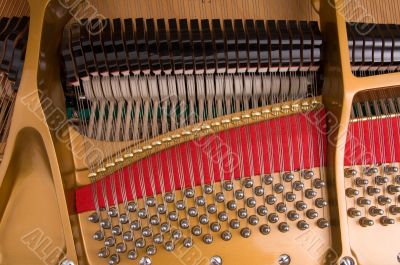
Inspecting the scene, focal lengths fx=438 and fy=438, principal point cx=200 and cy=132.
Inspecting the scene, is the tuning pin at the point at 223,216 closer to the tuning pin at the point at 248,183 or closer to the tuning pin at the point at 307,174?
the tuning pin at the point at 248,183

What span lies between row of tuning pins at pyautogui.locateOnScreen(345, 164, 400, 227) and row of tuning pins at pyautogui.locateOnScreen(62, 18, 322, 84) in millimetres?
474

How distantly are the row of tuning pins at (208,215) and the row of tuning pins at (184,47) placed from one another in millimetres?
427

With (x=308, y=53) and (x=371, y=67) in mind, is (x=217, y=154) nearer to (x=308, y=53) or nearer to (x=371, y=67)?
(x=308, y=53)

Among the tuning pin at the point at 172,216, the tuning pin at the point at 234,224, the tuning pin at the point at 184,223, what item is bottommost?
the tuning pin at the point at 234,224

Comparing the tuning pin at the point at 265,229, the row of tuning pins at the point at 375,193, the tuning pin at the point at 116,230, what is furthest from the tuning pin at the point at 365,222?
the tuning pin at the point at 116,230

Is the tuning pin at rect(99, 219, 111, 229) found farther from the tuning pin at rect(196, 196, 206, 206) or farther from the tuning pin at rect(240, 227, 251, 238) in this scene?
the tuning pin at rect(240, 227, 251, 238)

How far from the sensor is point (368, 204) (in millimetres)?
1636

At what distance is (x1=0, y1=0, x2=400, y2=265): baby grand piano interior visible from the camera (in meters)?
1.54

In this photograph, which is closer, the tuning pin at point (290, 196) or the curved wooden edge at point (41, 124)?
the curved wooden edge at point (41, 124)

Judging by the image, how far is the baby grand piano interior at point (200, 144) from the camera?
60.5 inches

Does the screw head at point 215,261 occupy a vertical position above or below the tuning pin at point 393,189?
below

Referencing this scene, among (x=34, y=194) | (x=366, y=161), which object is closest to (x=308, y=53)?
(x=366, y=161)

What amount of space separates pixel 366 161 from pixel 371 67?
1.17 ft

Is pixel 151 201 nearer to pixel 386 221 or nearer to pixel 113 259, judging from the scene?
pixel 113 259
